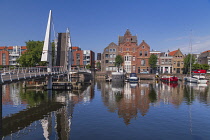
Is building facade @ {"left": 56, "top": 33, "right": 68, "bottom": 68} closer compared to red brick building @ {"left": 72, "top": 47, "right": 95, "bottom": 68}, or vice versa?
building facade @ {"left": 56, "top": 33, "right": 68, "bottom": 68}

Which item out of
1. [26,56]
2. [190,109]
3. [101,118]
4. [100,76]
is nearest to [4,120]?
[101,118]

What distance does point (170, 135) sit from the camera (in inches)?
739

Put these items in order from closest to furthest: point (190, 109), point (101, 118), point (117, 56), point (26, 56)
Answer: point (101, 118) → point (190, 109) → point (26, 56) → point (117, 56)

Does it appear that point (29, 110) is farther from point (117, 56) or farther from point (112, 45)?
point (112, 45)

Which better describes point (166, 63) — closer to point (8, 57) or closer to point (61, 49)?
point (61, 49)

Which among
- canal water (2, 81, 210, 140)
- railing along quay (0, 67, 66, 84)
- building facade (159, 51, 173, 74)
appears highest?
building facade (159, 51, 173, 74)

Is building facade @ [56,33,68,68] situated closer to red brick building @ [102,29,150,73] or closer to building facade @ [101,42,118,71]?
building facade @ [101,42,118,71]

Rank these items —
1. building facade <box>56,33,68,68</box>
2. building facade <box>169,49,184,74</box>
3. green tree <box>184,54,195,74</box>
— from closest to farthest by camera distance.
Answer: building facade <box>56,33,68,68</box> → green tree <box>184,54,195,74</box> → building facade <box>169,49,184,74</box>

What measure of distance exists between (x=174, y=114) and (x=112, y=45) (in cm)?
8693

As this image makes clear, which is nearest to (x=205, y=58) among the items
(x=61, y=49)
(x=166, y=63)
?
(x=166, y=63)

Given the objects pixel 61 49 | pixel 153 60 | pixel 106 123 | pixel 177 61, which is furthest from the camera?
pixel 177 61

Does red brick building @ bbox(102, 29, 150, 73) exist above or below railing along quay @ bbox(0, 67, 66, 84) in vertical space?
above

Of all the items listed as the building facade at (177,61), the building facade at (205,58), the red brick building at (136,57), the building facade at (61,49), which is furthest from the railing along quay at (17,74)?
the building facade at (205,58)

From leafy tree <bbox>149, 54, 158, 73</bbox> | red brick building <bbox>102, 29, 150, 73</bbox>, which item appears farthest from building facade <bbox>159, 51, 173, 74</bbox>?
red brick building <bbox>102, 29, 150, 73</bbox>
